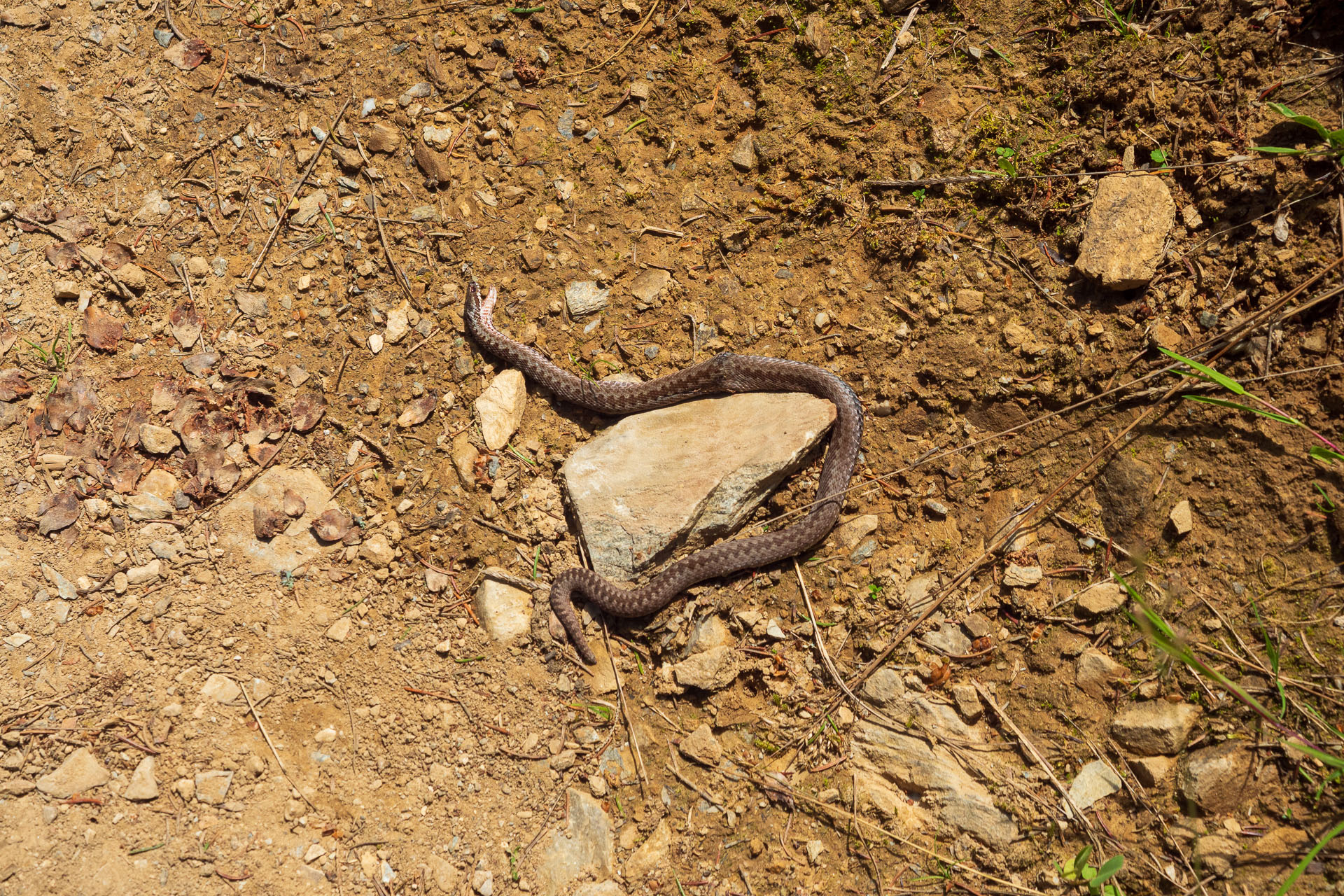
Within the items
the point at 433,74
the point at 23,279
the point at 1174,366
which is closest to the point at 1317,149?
the point at 1174,366

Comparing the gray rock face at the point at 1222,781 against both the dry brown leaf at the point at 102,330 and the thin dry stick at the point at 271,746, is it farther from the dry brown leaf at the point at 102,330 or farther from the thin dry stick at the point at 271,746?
the dry brown leaf at the point at 102,330

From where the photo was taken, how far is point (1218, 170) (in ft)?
14.7

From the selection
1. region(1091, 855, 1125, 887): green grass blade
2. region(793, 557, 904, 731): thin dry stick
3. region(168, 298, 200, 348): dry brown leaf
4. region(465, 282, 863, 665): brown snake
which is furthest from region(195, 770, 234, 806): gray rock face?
region(1091, 855, 1125, 887): green grass blade

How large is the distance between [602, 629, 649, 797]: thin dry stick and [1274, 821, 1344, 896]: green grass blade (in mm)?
3433

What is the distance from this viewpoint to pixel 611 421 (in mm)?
5637

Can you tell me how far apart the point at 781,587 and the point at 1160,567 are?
2371 millimetres

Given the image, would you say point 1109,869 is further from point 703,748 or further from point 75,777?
point 75,777

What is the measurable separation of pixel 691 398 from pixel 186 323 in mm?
4039

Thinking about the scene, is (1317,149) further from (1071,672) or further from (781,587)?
(781,587)

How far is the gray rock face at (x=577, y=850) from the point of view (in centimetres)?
426

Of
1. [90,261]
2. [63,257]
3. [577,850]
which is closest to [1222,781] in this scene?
[577,850]

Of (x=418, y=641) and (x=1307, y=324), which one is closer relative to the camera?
(x=1307, y=324)

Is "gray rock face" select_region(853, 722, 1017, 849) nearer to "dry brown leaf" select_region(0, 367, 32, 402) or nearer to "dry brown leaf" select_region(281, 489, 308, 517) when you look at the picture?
"dry brown leaf" select_region(281, 489, 308, 517)

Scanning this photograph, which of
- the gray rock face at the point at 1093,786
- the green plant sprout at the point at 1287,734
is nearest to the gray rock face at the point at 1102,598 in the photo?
the green plant sprout at the point at 1287,734
